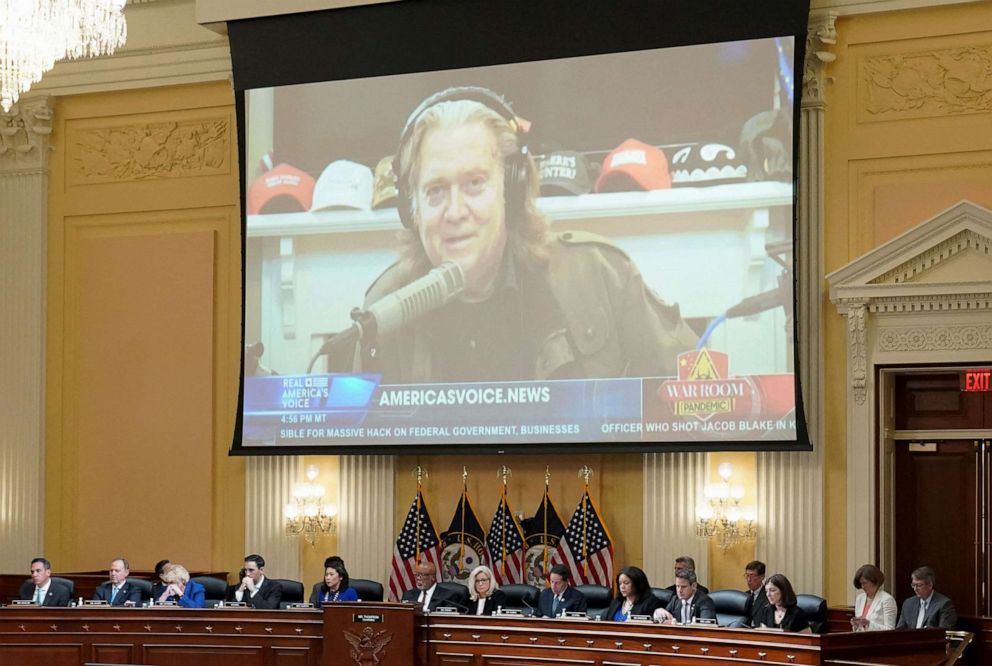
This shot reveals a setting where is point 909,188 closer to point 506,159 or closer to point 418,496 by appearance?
point 506,159

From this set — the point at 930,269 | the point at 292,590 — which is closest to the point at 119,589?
the point at 292,590

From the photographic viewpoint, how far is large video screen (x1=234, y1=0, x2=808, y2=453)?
1155cm

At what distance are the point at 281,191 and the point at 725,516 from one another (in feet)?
16.1

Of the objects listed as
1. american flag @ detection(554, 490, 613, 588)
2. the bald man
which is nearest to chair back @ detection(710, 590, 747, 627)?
american flag @ detection(554, 490, 613, 588)

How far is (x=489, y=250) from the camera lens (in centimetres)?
1245

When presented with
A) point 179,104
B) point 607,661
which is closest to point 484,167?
point 179,104

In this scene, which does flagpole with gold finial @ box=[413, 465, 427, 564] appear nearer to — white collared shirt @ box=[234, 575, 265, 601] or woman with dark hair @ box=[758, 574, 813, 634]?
white collared shirt @ box=[234, 575, 265, 601]

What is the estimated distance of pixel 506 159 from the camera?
40.9 feet

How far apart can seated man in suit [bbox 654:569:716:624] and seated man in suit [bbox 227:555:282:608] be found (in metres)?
3.01

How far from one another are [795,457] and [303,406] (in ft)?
14.1

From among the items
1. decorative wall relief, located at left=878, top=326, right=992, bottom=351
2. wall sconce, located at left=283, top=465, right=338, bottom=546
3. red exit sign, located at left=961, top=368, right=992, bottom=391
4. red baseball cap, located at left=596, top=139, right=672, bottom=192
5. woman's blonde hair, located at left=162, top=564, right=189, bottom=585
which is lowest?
woman's blonde hair, located at left=162, top=564, right=189, bottom=585

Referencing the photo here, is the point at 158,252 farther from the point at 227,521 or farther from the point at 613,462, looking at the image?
the point at 613,462

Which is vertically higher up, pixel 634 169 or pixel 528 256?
pixel 634 169

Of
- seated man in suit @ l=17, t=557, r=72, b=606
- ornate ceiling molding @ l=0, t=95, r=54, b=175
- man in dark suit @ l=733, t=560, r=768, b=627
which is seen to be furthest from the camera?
ornate ceiling molding @ l=0, t=95, r=54, b=175
